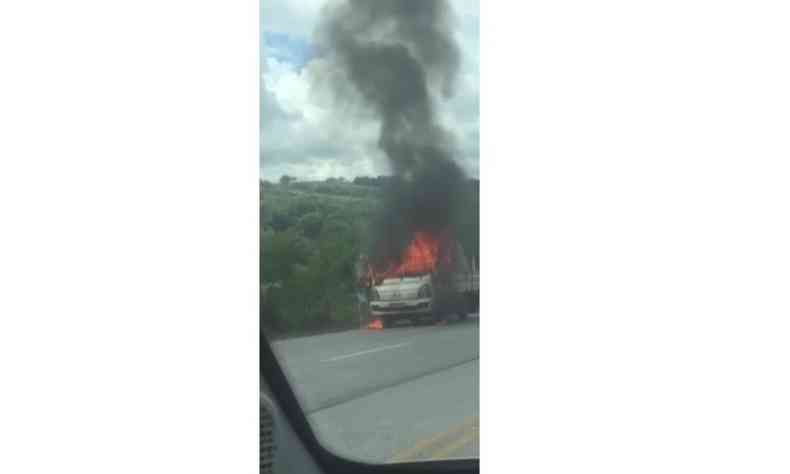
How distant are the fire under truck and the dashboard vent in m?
0.43

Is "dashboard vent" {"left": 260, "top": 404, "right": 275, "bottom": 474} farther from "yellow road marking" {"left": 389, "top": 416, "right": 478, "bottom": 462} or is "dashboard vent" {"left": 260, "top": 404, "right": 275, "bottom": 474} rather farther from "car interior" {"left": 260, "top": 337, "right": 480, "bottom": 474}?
"yellow road marking" {"left": 389, "top": 416, "right": 478, "bottom": 462}

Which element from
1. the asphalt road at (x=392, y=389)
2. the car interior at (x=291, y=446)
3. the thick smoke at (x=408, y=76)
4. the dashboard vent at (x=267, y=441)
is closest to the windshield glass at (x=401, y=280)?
the asphalt road at (x=392, y=389)

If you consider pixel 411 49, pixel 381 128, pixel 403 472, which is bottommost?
pixel 403 472

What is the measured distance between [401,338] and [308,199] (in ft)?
1.73

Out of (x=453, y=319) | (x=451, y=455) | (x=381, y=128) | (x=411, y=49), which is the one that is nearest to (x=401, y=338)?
(x=453, y=319)

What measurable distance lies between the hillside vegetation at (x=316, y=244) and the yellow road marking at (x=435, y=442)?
439 millimetres

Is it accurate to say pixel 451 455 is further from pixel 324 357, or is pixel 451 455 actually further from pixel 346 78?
pixel 346 78

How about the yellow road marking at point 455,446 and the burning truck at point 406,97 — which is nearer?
the burning truck at point 406,97

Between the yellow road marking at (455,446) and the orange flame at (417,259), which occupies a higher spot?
the orange flame at (417,259)

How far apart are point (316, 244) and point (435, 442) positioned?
714mm

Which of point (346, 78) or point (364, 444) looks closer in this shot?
point (346, 78)

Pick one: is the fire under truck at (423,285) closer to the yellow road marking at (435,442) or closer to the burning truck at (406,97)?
the burning truck at (406,97)

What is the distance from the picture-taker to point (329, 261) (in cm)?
322

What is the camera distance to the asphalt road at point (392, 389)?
3289 millimetres
